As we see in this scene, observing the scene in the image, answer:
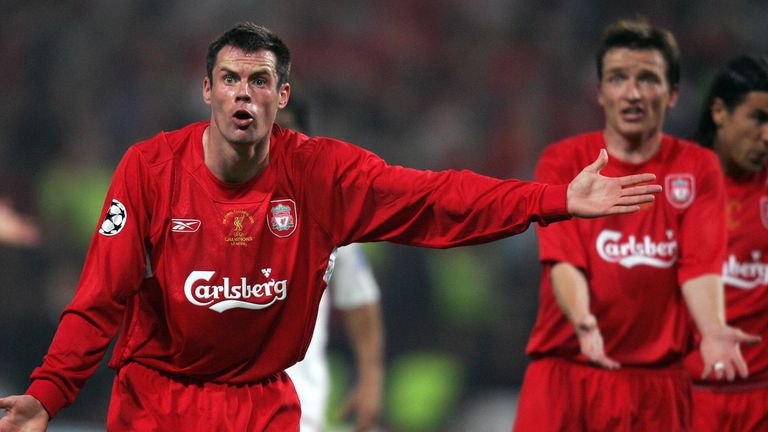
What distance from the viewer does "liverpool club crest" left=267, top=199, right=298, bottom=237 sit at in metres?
3.40

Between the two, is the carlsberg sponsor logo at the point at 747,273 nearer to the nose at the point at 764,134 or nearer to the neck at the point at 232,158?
the nose at the point at 764,134

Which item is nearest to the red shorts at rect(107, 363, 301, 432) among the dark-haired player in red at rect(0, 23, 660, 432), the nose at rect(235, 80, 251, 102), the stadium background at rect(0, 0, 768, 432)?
the dark-haired player in red at rect(0, 23, 660, 432)

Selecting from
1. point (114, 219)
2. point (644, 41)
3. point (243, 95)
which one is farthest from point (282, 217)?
point (644, 41)

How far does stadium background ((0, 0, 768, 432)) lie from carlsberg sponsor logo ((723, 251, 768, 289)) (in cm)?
271

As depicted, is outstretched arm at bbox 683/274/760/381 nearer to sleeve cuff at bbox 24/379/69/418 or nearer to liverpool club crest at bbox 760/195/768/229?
liverpool club crest at bbox 760/195/768/229

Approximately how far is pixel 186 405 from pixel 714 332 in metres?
1.91

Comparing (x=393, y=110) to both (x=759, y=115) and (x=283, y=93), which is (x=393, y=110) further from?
(x=283, y=93)

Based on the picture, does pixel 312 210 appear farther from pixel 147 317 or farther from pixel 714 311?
pixel 714 311

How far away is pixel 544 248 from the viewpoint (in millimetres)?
4168

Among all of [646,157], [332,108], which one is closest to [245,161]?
[646,157]

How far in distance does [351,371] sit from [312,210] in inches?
155

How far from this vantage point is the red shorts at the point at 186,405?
333cm

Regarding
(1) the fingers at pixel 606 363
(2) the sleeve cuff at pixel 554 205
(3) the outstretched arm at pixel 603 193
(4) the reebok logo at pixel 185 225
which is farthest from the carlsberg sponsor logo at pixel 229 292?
(1) the fingers at pixel 606 363

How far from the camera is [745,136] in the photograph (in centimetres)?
470
